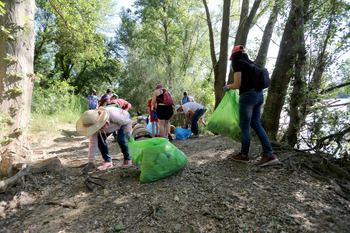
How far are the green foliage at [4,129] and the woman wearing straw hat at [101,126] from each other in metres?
0.90

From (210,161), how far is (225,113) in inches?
33.5

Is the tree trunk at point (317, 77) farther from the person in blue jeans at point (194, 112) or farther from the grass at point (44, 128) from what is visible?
the grass at point (44, 128)

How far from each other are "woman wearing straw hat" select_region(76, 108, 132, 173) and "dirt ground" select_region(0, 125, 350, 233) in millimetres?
348

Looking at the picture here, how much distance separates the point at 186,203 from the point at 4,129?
2558 millimetres

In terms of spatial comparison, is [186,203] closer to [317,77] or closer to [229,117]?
[229,117]

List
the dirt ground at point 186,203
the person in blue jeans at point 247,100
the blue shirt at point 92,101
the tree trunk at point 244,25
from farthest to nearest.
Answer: the blue shirt at point 92,101, the tree trunk at point 244,25, the person in blue jeans at point 247,100, the dirt ground at point 186,203

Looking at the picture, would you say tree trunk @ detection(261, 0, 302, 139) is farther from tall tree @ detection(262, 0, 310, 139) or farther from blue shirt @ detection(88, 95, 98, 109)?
blue shirt @ detection(88, 95, 98, 109)

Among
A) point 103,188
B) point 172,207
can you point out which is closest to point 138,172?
point 103,188

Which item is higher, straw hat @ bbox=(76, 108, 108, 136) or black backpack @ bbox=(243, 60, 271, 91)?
black backpack @ bbox=(243, 60, 271, 91)

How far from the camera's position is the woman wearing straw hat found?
8.45 ft

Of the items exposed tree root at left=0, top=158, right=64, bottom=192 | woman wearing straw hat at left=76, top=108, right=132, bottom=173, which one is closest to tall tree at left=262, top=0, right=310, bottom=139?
woman wearing straw hat at left=76, top=108, right=132, bottom=173

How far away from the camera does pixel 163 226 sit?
1.70 metres

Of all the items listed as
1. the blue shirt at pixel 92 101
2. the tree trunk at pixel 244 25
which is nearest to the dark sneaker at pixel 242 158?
the tree trunk at pixel 244 25

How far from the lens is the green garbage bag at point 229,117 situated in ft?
10.1
